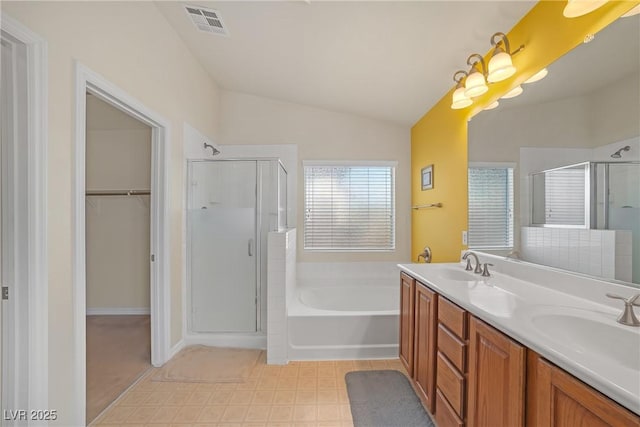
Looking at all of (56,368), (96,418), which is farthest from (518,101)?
(96,418)

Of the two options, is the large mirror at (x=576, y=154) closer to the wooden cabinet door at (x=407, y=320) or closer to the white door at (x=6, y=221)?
the wooden cabinet door at (x=407, y=320)

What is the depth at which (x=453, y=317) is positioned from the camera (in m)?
1.35

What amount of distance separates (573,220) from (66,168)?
2.52 metres

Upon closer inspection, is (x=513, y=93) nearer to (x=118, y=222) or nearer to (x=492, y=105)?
(x=492, y=105)

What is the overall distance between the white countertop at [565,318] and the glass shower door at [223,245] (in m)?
1.73

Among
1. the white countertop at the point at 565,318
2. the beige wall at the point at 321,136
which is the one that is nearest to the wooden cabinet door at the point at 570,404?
the white countertop at the point at 565,318

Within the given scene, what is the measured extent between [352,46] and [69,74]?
1.77 meters

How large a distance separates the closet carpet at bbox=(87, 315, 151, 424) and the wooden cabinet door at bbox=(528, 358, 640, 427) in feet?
7.66

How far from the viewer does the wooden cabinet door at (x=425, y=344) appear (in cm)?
157

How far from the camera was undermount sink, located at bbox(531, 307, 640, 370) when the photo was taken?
0.87 meters

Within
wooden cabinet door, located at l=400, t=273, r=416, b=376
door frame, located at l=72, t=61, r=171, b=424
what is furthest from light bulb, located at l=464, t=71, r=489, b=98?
door frame, located at l=72, t=61, r=171, b=424

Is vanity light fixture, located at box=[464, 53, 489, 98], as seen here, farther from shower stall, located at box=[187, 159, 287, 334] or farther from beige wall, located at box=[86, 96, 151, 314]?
beige wall, located at box=[86, 96, 151, 314]

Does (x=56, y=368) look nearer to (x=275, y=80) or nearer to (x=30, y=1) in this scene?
(x=30, y=1)

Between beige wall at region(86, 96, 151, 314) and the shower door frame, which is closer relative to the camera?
the shower door frame
